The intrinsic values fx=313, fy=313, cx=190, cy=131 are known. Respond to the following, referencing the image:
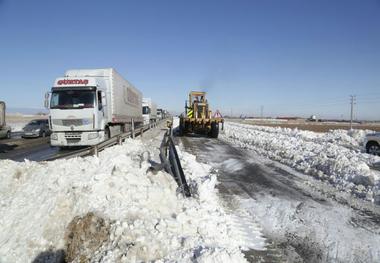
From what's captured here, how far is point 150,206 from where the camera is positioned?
6000 mm

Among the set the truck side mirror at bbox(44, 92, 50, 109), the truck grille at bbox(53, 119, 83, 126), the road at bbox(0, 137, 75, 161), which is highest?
the truck side mirror at bbox(44, 92, 50, 109)

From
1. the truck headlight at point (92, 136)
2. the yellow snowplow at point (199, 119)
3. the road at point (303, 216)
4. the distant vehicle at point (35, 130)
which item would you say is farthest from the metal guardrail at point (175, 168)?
the distant vehicle at point (35, 130)

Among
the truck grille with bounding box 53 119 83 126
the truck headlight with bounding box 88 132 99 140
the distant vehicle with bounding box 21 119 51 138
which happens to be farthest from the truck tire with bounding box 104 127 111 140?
the distant vehicle with bounding box 21 119 51 138

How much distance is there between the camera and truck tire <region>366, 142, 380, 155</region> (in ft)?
55.3

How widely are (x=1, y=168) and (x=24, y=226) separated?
2.23 meters

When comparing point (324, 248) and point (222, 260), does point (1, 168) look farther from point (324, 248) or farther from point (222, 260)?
point (324, 248)

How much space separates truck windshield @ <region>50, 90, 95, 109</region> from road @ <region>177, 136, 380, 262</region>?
7524 mm

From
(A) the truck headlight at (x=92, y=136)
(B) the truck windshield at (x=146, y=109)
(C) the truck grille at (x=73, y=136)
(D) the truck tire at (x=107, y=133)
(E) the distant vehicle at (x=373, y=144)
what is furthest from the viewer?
(B) the truck windshield at (x=146, y=109)

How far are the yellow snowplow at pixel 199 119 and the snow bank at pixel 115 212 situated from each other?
1770cm

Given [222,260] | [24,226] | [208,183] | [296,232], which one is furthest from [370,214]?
[24,226]

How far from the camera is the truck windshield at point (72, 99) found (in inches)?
569

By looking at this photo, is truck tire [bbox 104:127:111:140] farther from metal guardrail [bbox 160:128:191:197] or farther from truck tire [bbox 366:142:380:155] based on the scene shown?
Result: truck tire [bbox 366:142:380:155]

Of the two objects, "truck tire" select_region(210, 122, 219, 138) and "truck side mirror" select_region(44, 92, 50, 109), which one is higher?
"truck side mirror" select_region(44, 92, 50, 109)

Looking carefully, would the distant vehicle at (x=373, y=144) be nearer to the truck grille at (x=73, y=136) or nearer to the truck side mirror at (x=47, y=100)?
the truck grille at (x=73, y=136)
